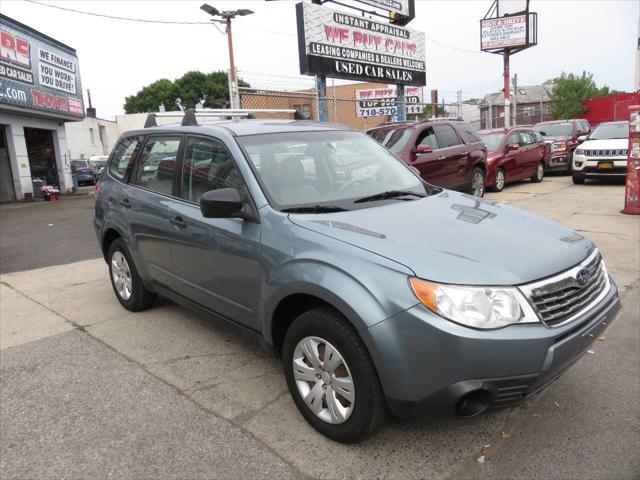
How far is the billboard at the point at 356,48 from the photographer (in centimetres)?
1243

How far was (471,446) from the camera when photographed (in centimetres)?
270

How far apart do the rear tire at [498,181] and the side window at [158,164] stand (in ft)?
32.4

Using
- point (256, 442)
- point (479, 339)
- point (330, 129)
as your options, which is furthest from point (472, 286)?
point (330, 129)

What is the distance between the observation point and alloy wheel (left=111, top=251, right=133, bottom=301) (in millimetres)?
4758

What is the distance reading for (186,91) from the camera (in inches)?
2507

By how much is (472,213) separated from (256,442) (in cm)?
190

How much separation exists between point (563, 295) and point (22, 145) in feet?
62.6

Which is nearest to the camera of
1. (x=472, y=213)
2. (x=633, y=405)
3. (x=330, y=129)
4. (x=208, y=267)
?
(x=633, y=405)

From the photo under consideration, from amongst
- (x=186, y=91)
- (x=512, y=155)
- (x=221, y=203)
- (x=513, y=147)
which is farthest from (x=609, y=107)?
(x=186, y=91)

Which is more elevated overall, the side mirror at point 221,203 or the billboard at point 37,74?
the billboard at point 37,74

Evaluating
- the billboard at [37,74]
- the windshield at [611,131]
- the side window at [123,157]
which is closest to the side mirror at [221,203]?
the side window at [123,157]

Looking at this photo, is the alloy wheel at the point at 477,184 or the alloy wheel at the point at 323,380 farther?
the alloy wheel at the point at 477,184

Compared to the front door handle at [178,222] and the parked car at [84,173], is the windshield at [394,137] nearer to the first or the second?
the front door handle at [178,222]

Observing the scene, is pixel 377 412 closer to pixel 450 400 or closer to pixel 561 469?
pixel 450 400
